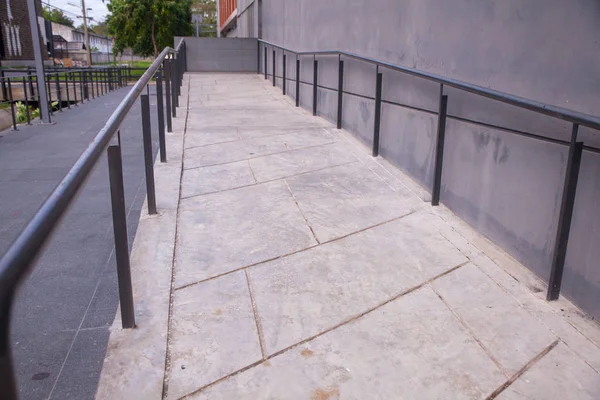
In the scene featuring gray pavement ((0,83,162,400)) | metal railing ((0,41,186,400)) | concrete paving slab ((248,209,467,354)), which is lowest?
gray pavement ((0,83,162,400))

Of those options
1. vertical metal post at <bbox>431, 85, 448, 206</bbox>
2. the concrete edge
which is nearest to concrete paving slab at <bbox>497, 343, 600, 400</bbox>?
the concrete edge

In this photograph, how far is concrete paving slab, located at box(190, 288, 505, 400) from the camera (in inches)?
86.2

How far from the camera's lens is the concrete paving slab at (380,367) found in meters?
2.19

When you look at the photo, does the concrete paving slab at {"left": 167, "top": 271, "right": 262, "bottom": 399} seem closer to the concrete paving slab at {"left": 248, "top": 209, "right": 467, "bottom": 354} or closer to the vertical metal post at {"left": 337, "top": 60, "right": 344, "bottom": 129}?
the concrete paving slab at {"left": 248, "top": 209, "right": 467, "bottom": 354}

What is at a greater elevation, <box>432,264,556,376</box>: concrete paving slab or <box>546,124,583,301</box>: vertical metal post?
<box>546,124,583,301</box>: vertical metal post

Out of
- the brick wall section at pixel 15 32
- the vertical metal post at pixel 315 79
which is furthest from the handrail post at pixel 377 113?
the brick wall section at pixel 15 32

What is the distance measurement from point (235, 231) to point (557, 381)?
218 cm

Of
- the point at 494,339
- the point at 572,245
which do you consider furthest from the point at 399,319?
the point at 572,245

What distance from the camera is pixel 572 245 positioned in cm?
281

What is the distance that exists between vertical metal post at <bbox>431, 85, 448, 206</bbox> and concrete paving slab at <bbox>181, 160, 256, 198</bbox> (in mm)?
1560

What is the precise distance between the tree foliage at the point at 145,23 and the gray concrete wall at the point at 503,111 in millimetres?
36721

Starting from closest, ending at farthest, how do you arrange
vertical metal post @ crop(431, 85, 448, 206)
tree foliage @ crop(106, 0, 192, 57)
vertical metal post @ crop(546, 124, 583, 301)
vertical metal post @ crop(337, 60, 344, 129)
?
vertical metal post @ crop(546, 124, 583, 301)
vertical metal post @ crop(431, 85, 448, 206)
vertical metal post @ crop(337, 60, 344, 129)
tree foliage @ crop(106, 0, 192, 57)

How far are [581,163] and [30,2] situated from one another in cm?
974

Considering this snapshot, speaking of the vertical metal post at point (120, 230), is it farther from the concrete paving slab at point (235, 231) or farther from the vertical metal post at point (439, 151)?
the vertical metal post at point (439, 151)
